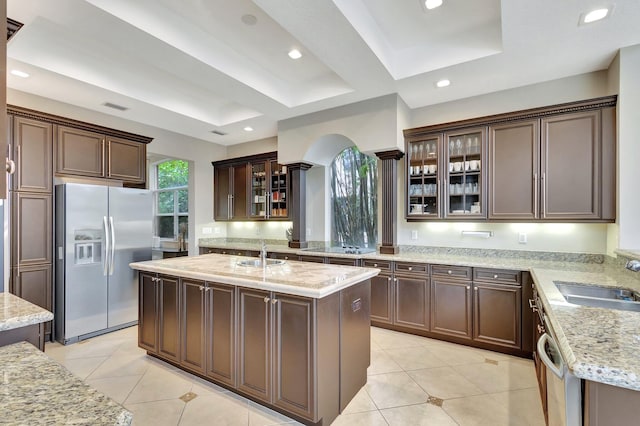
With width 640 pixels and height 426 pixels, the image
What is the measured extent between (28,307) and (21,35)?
2725mm

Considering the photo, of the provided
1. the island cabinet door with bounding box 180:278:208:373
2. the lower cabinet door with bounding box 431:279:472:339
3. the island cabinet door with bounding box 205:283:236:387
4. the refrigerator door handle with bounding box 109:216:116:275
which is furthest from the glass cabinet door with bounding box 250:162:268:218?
the lower cabinet door with bounding box 431:279:472:339

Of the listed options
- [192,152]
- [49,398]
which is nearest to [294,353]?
[49,398]

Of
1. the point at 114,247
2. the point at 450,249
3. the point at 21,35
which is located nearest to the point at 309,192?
the point at 450,249

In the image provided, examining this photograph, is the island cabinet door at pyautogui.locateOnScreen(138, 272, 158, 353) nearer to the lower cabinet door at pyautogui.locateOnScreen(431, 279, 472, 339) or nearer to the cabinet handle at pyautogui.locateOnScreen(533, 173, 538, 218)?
the lower cabinet door at pyautogui.locateOnScreen(431, 279, 472, 339)

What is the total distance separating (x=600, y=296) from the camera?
7.25ft

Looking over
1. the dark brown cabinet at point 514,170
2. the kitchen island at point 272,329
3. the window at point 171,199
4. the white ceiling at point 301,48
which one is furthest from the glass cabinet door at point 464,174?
the window at point 171,199

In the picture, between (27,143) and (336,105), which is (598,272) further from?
(27,143)

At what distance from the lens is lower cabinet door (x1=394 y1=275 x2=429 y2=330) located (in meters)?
3.54

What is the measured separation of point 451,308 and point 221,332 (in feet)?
7.97

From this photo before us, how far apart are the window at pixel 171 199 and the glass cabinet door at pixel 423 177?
15.9ft

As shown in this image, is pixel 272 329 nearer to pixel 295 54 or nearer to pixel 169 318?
pixel 169 318

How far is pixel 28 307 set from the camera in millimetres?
1474

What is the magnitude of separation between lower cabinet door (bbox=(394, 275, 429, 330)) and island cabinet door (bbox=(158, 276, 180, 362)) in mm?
2403

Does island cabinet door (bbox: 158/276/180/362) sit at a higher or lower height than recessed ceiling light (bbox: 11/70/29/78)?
lower
